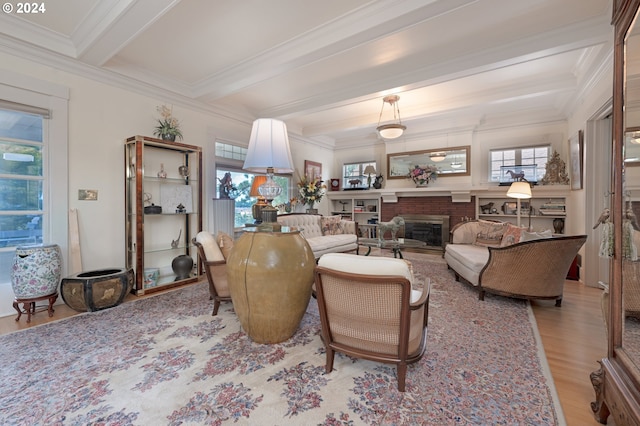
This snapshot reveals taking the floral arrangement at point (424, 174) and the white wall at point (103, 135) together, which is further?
the floral arrangement at point (424, 174)

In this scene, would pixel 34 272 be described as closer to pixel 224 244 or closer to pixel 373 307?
pixel 224 244

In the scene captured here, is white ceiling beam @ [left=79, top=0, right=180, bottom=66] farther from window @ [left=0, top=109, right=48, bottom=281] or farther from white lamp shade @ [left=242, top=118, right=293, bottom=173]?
white lamp shade @ [left=242, top=118, right=293, bottom=173]

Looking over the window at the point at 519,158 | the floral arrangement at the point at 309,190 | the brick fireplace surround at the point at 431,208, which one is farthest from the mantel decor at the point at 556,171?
the floral arrangement at the point at 309,190

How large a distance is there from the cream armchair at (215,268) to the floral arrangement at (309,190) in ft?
11.6

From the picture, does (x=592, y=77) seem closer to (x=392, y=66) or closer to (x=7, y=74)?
(x=392, y=66)

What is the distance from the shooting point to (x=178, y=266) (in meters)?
3.67

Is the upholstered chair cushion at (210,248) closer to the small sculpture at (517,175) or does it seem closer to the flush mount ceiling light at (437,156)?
the flush mount ceiling light at (437,156)

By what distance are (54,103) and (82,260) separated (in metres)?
1.72

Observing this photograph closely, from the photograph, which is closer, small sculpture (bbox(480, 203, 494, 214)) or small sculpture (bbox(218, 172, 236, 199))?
small sculpture (bbox(218, 172, 236, 199))

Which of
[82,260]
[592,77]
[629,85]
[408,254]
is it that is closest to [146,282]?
[82,260]

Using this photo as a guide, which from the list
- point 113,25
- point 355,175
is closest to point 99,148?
point 113,25

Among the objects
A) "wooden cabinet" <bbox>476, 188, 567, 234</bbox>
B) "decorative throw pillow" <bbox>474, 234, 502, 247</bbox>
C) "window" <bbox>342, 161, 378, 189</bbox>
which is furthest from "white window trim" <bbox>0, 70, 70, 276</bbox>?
"wooden cabinet" <bbox>476, 188, 567, 234</bbox>

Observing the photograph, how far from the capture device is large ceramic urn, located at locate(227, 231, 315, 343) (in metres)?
1.96

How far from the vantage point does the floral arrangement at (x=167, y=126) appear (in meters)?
3.63
